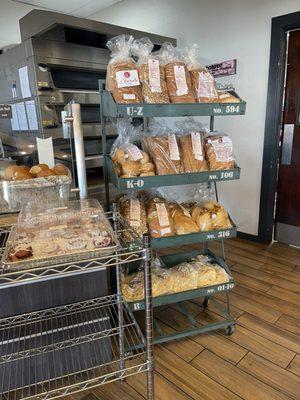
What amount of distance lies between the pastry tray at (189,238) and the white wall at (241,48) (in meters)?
1.51

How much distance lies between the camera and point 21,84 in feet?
7.84

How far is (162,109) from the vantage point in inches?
53.4

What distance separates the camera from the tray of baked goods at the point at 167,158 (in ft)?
4.68

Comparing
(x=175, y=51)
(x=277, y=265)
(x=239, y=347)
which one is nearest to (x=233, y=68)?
(x=175, y=51)

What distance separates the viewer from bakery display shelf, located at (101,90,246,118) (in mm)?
1298

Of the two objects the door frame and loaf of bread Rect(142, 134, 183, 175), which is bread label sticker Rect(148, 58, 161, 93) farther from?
the door frame

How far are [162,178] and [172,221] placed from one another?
0.27 meters

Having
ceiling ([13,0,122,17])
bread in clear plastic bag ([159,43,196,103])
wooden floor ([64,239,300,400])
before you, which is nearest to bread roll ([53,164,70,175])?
bread in clear plastic bag ([159,43,196,103])

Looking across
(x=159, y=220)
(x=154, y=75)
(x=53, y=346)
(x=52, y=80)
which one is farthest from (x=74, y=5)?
(x=53, y=346)

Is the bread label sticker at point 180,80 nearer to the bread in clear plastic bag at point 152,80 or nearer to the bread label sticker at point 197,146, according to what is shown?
the bread in clear plastic bag at point 152,80

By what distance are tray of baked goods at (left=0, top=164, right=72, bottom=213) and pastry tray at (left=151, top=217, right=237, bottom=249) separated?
508 millimetres

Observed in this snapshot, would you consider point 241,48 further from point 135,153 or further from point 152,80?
point 135,153

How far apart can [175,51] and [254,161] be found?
1683 millimetres

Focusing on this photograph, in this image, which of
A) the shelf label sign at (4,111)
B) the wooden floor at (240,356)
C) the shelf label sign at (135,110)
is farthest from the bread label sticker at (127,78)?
the wooden floor at (240,356)
